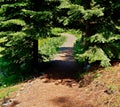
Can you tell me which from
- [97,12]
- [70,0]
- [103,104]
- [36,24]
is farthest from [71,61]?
[103,104]

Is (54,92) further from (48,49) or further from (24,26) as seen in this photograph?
(48,49)

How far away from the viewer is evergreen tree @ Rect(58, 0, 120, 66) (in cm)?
1431

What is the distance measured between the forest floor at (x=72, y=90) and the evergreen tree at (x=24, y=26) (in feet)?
7.76

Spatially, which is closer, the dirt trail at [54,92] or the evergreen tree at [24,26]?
the dirt trail at [54,92]

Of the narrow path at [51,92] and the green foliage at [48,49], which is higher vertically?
the green foliage at [48,49]

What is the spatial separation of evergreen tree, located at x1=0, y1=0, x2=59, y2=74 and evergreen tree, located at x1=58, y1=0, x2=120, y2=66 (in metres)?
1.77

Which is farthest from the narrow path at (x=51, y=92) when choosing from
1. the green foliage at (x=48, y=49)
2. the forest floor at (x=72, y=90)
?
the green foliage at (x=48, y=49)

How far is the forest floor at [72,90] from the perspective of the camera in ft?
41.1

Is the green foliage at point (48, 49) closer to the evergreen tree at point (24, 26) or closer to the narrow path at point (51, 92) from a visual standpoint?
the evergreen tree at point (24, 26)

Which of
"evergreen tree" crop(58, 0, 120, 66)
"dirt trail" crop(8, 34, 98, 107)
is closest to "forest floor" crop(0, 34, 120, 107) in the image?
"dirt trail" crop(8, 34, 98, 107)

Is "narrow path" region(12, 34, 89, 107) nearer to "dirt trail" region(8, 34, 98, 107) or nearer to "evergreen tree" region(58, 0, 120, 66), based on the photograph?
"dirt trail" region(8, 34, 98, 107)

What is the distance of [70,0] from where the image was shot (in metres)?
15.7

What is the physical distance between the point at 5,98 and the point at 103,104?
16.4 ft

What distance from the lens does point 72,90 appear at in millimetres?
14172
